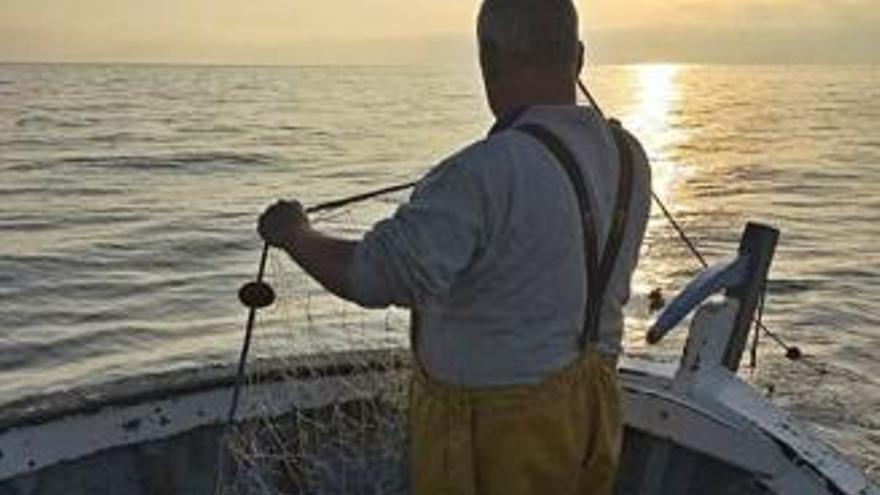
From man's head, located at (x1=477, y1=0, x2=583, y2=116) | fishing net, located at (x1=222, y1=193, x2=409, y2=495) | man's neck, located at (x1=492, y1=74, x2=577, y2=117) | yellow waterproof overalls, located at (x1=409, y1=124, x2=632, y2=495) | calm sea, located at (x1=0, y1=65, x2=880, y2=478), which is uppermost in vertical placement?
man's head, located at (x1=477, y1=0, x2=583, y2=116)

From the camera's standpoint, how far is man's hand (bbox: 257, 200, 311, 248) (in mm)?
3688

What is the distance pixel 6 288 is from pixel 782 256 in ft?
44.1

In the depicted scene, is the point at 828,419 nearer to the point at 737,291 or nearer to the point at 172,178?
the point at 737,291

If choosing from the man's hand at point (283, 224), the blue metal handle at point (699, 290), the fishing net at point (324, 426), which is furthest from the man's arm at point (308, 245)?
the fishing net at point (324, 426)

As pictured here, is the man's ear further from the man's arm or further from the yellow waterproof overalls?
the man's arm

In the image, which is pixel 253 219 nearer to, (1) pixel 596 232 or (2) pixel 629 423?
(2) pixel 629 423

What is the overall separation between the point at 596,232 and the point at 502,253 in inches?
12.2

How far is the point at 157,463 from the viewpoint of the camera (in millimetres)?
6070

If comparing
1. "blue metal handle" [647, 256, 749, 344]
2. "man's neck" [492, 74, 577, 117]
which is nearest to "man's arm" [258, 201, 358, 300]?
"man's neck" [492, 74, 577, 117]

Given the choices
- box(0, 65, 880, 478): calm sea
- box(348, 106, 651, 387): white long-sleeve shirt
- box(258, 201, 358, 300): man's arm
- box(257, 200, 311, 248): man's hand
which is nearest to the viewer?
box(348, 106, 651, 387): white long-sleeve shirt

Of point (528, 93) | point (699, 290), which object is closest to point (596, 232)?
point (528, 93)

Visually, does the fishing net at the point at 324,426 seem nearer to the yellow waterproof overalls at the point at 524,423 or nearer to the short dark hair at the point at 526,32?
the yellow waterproof overalls at the point at 524,423

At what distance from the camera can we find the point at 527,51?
138 inches

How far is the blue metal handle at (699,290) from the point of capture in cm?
527
